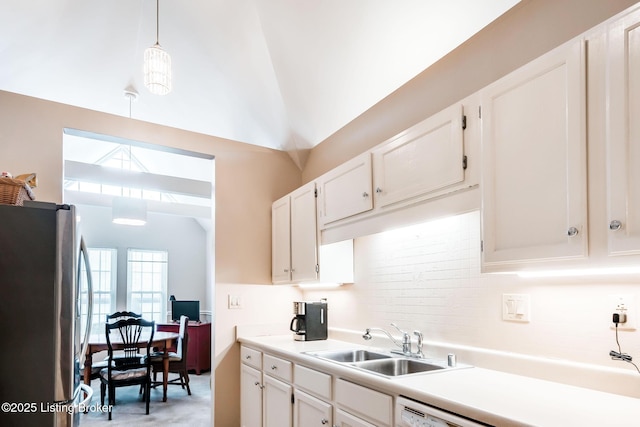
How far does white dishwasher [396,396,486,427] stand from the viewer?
1.36 meters

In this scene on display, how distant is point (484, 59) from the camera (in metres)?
2.07

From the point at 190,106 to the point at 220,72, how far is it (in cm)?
39

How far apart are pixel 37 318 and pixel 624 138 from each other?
7.32 feet

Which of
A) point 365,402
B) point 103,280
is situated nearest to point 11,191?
point 365,402

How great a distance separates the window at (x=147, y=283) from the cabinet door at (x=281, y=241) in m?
5.07

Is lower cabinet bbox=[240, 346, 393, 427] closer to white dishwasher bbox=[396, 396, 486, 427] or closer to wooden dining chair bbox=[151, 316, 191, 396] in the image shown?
white dishwasher bbox=[396, 396, 486, 427]

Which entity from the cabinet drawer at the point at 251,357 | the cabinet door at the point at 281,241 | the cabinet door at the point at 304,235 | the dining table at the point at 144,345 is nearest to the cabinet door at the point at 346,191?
the cabinet door at the point at 304,235

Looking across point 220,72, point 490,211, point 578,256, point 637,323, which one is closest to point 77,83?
point 220,72

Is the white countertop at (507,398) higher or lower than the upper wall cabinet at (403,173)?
lower

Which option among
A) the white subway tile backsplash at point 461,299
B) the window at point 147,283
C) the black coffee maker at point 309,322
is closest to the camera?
the white subway tile backsplash at point 461,299

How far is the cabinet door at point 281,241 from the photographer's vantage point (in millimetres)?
3338

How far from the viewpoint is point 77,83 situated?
290 cm

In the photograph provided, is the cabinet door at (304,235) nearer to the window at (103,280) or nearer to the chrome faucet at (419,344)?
the chrome faucet at (419,344)

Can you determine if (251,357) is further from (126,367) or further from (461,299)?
(126,367)
